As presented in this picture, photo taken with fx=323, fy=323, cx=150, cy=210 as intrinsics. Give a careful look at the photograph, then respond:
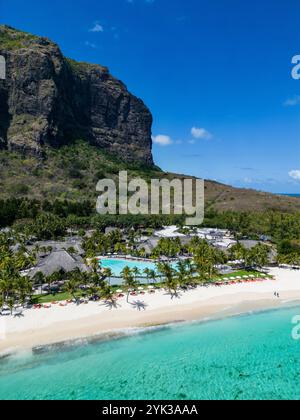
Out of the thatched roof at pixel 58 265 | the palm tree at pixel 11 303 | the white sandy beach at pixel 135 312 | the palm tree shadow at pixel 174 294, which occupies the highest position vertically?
the thatched roof at pixel 58 265

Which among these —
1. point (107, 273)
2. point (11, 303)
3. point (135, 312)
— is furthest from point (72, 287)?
point (135, 312)

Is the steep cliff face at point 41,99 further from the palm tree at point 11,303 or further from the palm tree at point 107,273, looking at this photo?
the palm tree at point 11,303

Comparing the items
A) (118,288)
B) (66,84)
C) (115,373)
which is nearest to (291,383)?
(115,373)

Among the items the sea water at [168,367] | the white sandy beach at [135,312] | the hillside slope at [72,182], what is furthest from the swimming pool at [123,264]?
the hillside slope at [72,182]

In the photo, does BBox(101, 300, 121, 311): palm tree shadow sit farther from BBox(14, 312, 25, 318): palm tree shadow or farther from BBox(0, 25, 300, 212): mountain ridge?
BBox(0, 25, 300, 212): mountain ridge

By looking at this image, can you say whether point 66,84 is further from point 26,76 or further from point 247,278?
point 247,278
